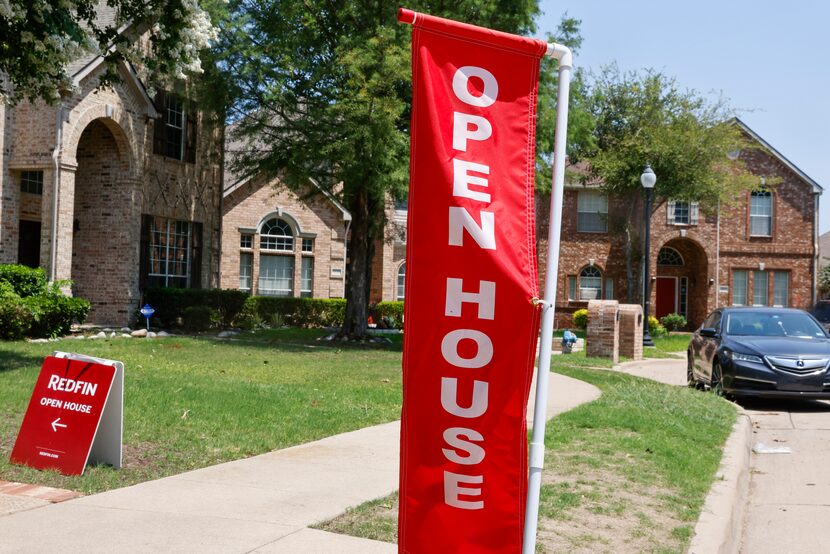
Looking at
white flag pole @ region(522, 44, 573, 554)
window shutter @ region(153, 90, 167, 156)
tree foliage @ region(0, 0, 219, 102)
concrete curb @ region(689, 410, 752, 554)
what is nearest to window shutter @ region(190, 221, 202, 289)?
window shutter @ region(153, 90, 167, 156)

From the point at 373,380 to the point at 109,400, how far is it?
6919 mm

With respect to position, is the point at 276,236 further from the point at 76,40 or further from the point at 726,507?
the point at 726,507

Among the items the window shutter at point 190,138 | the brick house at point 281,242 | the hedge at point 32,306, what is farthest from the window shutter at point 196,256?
the hedge at point 32,306

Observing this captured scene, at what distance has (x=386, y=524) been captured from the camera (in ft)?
17.5

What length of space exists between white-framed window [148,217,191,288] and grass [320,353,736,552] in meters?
14.9

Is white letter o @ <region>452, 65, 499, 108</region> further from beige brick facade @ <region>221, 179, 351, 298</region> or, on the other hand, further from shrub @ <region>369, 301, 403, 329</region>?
shrub @ <region>369, 301, 403, 329</region>

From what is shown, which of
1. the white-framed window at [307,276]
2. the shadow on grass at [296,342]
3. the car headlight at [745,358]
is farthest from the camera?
the white-framed window at [307,276]

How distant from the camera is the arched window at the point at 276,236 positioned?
100ft

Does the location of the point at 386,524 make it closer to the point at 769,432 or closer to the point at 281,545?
the point at 281,545

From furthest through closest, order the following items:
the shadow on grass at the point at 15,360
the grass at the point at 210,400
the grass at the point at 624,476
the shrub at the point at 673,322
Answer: the shrub at the point at 673,322
the shadow on grass at the point at 15,360
the grass at the point at 210,400
the grass at the point at 624,476

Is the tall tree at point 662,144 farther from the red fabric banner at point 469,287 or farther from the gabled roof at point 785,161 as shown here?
the red fabric banner at point 469,287

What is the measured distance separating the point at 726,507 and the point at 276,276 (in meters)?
25.7

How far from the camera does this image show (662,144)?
31.5 m

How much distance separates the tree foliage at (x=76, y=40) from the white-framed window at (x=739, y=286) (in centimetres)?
3164
